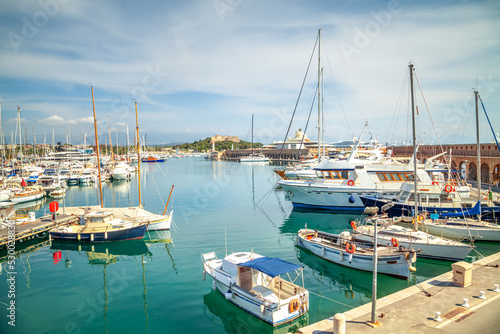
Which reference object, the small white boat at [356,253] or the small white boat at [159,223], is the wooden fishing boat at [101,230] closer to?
the small white boat at [159,223]

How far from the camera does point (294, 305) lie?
41.0 ft

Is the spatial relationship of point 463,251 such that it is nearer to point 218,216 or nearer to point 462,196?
point 462,196

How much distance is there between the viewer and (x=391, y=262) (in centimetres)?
1686

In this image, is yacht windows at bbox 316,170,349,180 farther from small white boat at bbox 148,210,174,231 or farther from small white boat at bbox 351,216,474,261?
small white boat at bbox 148,210,174,231

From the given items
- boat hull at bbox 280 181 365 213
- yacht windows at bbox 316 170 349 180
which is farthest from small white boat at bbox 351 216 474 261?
yacht windows at bbox 316 170 349 180

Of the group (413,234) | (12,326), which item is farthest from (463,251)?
(12,326)

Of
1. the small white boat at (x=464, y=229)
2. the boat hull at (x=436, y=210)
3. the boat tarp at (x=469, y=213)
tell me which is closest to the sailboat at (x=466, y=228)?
the small white boat at (x=464, y=229)

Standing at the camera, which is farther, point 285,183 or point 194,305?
point 285,183

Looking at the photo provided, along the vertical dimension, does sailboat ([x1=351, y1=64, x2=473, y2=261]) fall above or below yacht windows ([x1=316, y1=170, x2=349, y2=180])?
below

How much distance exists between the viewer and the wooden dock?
2312 centimetres

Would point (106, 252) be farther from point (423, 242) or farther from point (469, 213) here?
point (469, 213)

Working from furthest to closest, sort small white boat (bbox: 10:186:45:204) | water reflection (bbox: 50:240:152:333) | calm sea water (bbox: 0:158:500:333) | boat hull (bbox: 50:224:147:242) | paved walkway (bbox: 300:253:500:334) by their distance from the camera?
1. small white boat (bbox: 10:186:45:204)
2. boat hull (bbox: 50:224:147:242)
3. water reflection (bbox: 50:240:152:333)
4. calm sea water (bbox: 0:158:500:333)
5. paved walkway (bbox: 300:253:500:334)

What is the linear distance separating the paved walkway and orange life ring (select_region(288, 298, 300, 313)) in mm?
1855

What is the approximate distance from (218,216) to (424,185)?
21.0 meters
